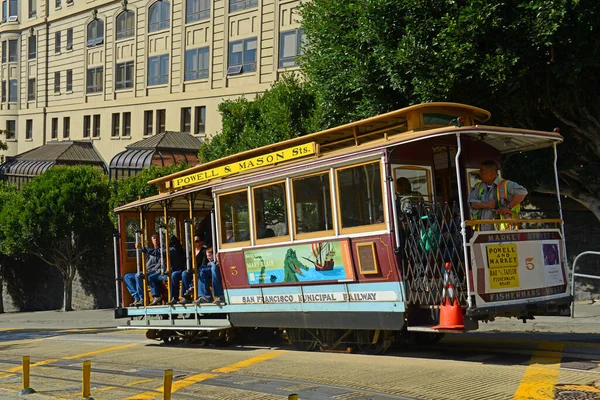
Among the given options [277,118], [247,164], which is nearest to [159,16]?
[277,118]

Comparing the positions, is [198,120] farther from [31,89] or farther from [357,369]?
[357,369]

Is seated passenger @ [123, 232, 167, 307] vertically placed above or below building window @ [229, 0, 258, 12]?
below

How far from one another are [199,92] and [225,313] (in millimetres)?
30311

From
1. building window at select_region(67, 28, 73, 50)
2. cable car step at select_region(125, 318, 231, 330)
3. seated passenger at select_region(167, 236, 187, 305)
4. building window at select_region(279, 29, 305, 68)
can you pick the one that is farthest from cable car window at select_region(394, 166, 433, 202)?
building window at select_region(67, 28, 73, 50)

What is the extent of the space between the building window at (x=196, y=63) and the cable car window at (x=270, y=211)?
102 ft

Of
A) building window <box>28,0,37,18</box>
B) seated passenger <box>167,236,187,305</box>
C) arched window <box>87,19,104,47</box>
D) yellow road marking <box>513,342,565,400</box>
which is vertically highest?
building window <box>28,0,37,18</box>

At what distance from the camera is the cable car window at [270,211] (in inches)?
508

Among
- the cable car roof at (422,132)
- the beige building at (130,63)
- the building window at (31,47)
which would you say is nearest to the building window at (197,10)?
the beige building at (130,63)

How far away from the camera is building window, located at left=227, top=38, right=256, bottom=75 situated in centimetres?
4047

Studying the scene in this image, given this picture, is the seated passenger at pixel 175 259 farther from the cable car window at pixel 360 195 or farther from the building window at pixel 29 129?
the building window at pixel 29 129

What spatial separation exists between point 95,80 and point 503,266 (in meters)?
45.0

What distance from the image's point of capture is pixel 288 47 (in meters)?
38.4

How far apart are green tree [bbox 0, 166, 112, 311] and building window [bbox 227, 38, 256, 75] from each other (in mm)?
8705

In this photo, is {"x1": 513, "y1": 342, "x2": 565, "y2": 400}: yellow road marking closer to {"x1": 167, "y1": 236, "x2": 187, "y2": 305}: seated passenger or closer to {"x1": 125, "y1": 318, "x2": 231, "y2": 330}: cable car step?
{"x1": 125, "y1": 318, "x2": 231, "y2": 330}: cable car step
